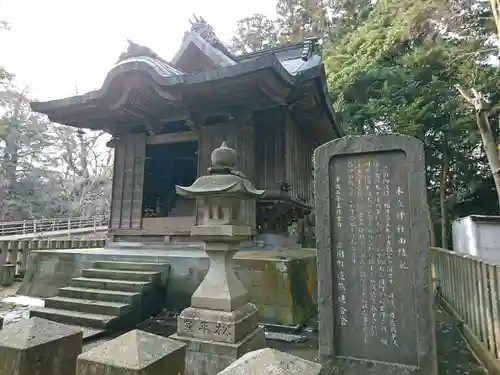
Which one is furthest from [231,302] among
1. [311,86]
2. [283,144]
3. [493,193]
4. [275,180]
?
[493,193]

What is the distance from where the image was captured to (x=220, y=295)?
4.27 meters

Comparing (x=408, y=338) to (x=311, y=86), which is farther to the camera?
(x=311, y=86)

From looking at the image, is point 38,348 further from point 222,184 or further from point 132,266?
point 132,266

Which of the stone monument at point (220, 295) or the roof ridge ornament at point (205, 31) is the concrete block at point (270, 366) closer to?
the stone monument at point (220, 295)

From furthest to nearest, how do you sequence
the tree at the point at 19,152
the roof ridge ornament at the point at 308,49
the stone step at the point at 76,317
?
the tree at the point at 19,152
the roof ridge ornament at the point at 308,49
the stone step at the point at 76,317

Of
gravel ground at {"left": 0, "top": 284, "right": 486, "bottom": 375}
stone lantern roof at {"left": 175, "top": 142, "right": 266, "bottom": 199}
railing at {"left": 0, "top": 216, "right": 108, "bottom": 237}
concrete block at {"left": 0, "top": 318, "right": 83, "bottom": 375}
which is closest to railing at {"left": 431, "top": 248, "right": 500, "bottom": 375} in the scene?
gravel ground at {"left": 0, "top": 284, "right": 486, "bottom": 375}

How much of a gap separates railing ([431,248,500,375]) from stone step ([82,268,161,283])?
516 cm

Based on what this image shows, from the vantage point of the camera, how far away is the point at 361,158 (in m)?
3.64

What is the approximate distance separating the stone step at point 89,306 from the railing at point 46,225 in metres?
20.5

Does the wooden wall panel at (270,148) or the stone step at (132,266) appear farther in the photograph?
the wooden wall panel at (270,148)

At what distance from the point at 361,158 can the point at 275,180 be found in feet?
14.4

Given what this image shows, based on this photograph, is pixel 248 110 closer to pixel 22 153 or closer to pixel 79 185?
pixel 79 185

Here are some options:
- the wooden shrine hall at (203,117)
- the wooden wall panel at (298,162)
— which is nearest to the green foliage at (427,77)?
the wooden shrine hall at (203,117)

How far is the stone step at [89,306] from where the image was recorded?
5448mm
